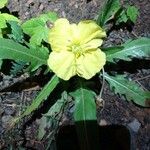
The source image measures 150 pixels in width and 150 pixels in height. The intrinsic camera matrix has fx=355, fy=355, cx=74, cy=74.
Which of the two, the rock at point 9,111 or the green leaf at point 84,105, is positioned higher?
the green leaf at point 84,105

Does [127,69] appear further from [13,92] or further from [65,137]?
[13,92]

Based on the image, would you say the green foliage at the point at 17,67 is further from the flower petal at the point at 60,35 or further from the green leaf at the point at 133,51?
the green leaf at the point at 133,51

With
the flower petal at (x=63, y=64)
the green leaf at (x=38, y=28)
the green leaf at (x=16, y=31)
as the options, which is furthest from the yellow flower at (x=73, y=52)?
the green leaf at (x=16, y=31)

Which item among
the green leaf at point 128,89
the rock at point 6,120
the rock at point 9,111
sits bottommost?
the rock at point 6,120

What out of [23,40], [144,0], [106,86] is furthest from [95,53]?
[144,0]

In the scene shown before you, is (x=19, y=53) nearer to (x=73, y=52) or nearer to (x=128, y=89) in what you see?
(x=73, y=52)

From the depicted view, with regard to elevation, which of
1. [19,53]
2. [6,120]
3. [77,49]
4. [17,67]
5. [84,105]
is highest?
[77,49]

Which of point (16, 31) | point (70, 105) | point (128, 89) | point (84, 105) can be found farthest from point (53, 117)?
point (16, 31)

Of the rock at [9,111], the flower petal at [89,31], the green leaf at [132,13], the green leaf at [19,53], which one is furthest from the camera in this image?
the green leaf at [132,13]
